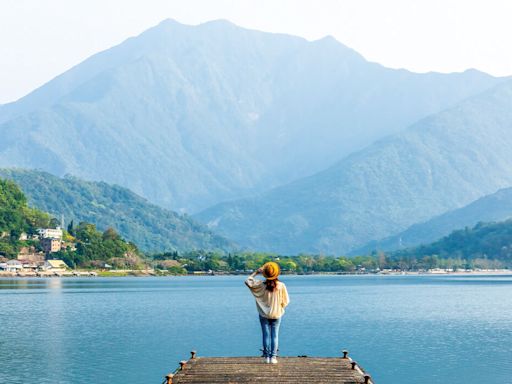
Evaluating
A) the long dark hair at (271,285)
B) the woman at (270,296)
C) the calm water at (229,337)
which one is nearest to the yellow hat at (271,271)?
the woman at (270,296)

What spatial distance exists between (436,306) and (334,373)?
115m

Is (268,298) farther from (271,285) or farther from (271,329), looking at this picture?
(271,329)

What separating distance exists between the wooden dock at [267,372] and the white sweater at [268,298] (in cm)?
281

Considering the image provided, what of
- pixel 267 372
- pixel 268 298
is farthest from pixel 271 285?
pixel 267 372

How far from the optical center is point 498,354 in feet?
274

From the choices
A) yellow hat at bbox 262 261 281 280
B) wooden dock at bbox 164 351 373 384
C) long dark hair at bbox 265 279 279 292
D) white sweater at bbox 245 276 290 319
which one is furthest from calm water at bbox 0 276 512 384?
yellow hat at bbox 262 261 281 280

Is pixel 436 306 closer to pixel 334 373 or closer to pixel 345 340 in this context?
pixel 345 340

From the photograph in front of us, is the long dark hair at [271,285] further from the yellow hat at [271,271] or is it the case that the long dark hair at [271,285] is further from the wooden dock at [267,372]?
the wooden dock at [267,372]

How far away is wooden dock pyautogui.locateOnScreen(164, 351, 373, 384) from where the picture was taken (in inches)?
1615

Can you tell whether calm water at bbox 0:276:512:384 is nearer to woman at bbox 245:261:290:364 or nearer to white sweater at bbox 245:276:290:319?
woman at bbox 245:261:290:364

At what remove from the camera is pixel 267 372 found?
139ft

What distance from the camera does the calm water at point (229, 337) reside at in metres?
72.2

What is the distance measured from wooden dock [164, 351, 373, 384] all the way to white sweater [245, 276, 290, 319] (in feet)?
9.21

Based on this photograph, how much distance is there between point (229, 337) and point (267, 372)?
55985mm
